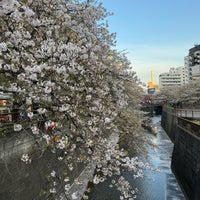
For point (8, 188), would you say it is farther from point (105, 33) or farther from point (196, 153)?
point (196, 153)

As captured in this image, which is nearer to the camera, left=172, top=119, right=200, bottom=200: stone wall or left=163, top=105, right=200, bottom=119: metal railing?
left=172, top=119, right=200, bottom=200: stone wall

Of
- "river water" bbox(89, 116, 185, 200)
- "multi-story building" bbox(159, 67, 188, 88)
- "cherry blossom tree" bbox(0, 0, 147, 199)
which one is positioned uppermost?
"multi-story building" bbox(159, 67, 188, 88)

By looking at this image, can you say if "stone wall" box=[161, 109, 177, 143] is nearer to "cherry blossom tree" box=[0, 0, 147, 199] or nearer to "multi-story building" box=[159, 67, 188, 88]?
"cherry blossom tree" box=[0, 0, 147, 199]

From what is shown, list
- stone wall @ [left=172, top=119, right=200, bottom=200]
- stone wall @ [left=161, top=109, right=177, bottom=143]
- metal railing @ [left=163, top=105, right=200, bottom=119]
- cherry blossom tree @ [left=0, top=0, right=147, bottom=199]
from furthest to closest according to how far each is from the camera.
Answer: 1. stone wall @ [left=161, top=109, right=177, bottom=143]
2. metal railing @ [left=163, top=105, right=200, bottom=119]
3. stone wall @ [left=172, top=119, right=200, bottom=200]
4. cherry blossom tree @ [left=0, top=0, right=147, bottom=199]

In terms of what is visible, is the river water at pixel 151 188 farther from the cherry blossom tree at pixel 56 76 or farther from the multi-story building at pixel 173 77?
the multi-story building at pixel 173 77

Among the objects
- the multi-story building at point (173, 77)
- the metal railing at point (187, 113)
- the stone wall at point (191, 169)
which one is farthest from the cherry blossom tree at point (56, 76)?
the multi-story building at point (173, 77)

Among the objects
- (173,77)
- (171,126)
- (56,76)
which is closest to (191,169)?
(56,76)

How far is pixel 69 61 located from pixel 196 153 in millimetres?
9055

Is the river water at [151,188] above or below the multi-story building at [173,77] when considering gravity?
below

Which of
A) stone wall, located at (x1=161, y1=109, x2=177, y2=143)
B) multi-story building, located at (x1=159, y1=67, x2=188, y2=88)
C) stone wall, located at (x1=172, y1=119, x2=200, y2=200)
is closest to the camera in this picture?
stone wall, located at (x1=172, y1=119, x2=200, y2=200)

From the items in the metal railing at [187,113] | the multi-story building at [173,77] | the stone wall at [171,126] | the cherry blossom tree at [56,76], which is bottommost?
the stone wall at [171,126]

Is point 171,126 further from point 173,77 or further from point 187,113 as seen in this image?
point 173,77

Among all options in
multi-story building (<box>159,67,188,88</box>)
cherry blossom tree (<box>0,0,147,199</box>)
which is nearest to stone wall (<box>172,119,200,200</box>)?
cherry blossom tree (<box>0,0,147,199</box>)

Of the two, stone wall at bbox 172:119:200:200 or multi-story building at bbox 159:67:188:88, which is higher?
multi-story building at bbox 159:67:188:88
